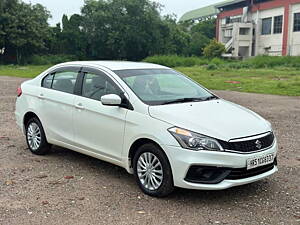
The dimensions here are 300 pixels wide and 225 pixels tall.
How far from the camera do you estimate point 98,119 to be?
18.4 ft

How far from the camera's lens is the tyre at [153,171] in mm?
4797

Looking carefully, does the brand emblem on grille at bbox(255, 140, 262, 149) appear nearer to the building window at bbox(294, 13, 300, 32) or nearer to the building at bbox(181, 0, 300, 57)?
the building at bbox(181, 0, 300, 57)

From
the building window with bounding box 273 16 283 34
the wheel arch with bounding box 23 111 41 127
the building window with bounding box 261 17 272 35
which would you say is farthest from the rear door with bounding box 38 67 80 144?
the building window with bounding box 261 17 272 35

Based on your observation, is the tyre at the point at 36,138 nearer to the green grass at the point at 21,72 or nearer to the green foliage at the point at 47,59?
the green grass at the point at 21,72

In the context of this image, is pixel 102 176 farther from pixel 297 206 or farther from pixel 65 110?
pixel 297 206

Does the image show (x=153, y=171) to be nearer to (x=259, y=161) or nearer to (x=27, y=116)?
(x=259, y=161)

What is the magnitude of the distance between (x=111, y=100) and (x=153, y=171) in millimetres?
1074

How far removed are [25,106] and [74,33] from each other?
58.8 m

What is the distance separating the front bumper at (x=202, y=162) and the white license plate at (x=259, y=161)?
5 centimetres

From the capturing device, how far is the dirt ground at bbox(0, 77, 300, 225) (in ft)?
14.4

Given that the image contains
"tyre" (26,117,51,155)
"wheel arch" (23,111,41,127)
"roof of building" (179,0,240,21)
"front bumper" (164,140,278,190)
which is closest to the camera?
"front bumper" (164,140,278,190)

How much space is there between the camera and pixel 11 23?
53281 mm

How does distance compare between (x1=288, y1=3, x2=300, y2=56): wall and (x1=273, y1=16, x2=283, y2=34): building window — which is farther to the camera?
(x1=273, y1=16, x2=283, y2=34): building window

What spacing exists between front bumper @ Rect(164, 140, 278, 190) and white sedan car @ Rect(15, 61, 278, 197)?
11 mm
